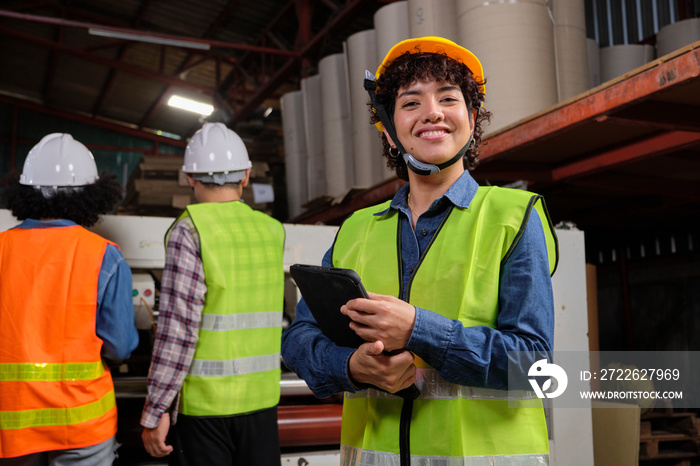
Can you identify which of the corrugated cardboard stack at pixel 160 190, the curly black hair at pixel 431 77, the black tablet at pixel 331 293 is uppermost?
the corrugated cardboard stack at pixel 160 190

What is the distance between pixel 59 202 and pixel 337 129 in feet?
12.0

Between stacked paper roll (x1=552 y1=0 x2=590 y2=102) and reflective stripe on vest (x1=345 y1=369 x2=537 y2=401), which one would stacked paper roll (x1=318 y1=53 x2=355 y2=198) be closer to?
stacked paper roll (x1=552 y1=0 x2=590 y2=102)

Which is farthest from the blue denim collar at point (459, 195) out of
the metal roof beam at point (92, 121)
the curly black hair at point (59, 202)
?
the metal roof beam at point (92, 121)

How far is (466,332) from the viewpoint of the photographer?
1153 mm

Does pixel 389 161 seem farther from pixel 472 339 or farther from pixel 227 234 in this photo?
pixel 227 234

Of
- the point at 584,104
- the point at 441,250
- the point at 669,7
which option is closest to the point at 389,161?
the point at 441,250

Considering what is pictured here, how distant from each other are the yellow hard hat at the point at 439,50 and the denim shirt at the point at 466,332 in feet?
1.03

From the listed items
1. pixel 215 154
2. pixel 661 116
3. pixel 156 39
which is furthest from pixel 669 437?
pixel 156 39

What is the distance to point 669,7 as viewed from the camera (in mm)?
7086

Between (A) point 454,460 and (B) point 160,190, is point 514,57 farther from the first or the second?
(B) point 160,190

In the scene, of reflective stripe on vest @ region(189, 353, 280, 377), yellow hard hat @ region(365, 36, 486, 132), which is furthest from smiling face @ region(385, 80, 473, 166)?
reflective stripe on vest @ region(189, 353, 280, 377)

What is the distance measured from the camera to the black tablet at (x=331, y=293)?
1.15 m

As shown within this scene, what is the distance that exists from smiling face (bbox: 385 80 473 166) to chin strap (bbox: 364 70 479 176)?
1 centimetres

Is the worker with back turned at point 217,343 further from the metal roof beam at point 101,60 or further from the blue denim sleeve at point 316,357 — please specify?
the metal roof beam at point 101,60
